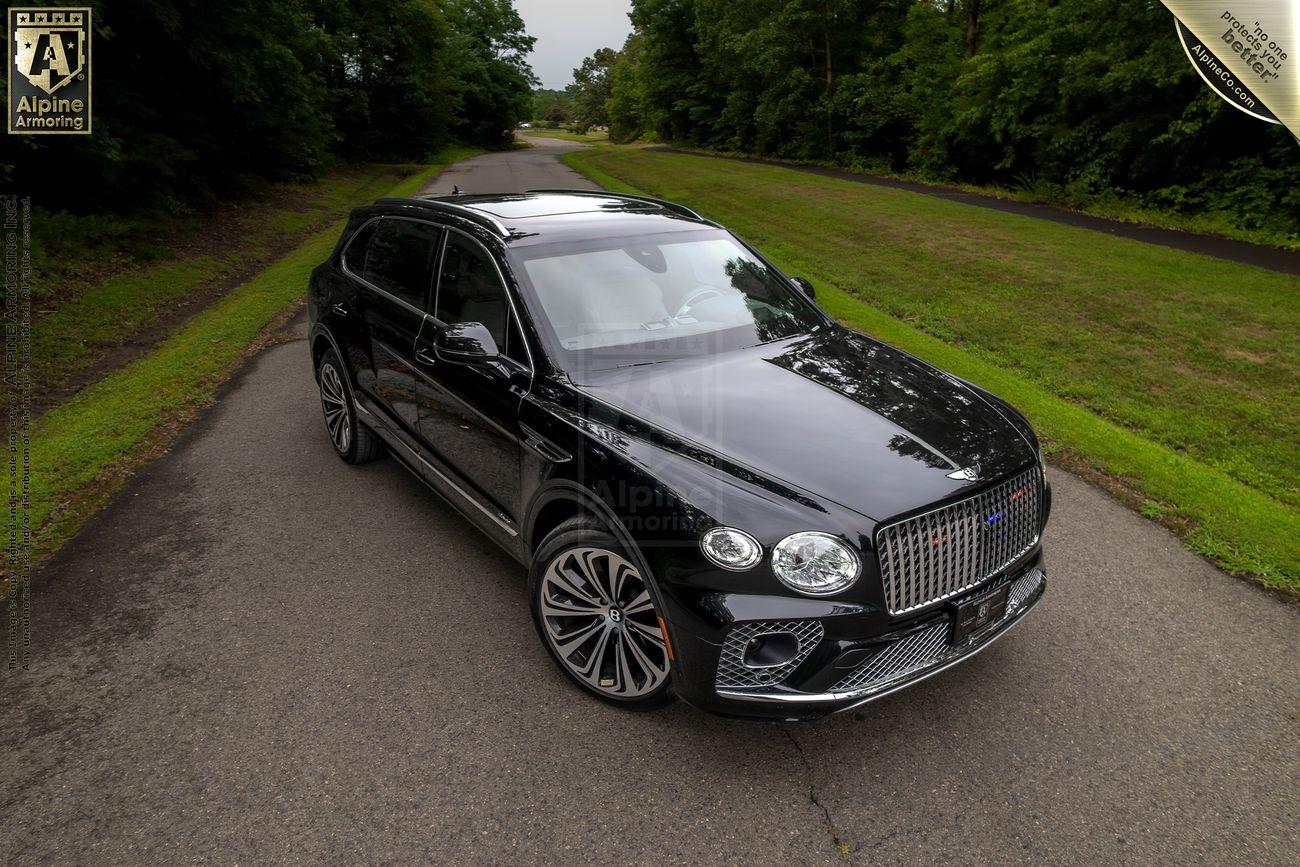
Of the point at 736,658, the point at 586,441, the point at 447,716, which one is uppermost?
the point at 586,441

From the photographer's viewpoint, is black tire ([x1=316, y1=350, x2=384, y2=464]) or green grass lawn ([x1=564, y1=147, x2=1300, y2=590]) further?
black tire ([x1=316, y1=350, x2=384, y2=464])

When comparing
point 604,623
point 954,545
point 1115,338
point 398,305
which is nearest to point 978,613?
point 954,545

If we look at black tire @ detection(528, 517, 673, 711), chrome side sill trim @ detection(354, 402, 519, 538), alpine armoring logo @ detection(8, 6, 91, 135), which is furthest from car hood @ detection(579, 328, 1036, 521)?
alpine armoring logo @ detection(8, 6, 91, 135)

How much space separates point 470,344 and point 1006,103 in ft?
74.5

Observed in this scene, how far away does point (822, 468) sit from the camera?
298 centimetres

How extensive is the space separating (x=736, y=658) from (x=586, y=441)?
1.05 meters

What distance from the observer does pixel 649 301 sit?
4043 mm

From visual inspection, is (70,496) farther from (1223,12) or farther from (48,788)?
(1223,12)

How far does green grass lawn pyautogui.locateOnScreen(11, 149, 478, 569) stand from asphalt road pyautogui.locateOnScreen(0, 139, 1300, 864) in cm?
102

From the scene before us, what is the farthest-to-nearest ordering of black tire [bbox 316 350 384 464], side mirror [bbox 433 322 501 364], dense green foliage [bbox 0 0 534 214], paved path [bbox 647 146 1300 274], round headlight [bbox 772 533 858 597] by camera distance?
dense green foliage [bbox 0 0 534 214]
paved path [bbox 647 146 1300 274]
black tire [bbox 316 350 384 464]
side mirror [bbox 433 322 501 364]
round headlight [bbox 772 533 858 597]

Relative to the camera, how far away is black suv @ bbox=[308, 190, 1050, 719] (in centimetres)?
278

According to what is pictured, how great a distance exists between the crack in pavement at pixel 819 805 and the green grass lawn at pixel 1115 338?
2.89 m

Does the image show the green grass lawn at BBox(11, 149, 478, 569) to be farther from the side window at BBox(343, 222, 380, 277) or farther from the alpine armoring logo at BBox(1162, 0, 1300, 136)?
the alpine armoring logo at BBox(1162, 0, 1300, 136)

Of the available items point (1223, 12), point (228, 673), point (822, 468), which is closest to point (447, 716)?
point (228, 673)
